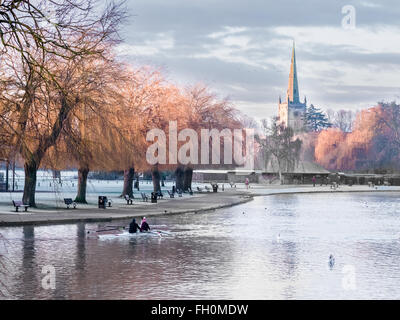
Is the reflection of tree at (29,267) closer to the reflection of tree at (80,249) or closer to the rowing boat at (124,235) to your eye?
the reflection of tree at (80,249)

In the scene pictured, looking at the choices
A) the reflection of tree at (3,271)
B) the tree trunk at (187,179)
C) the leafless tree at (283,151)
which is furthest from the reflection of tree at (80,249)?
the leafless tree at (283,151)

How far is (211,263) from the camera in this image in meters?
18.0

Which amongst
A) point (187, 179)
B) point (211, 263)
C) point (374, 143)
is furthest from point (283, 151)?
point (211, 263)

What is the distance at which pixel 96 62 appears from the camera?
40781 millimetres

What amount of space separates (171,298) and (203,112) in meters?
59.8

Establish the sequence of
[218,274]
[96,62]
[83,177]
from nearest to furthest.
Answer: [218,274] < [96,62] < [83,177]

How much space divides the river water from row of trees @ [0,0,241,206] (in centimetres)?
257

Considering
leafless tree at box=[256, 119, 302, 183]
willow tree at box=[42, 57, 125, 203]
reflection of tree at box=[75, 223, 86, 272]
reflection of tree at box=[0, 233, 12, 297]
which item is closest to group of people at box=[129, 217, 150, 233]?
reflection of tree at box=[75, 223, 86, 272]

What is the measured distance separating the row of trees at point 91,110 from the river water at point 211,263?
2574mm

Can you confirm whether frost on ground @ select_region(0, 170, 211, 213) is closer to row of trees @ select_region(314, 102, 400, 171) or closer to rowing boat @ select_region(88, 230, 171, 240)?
rowing boat @ select_region(88, 230, 171, 240)

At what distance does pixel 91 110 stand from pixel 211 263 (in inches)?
802

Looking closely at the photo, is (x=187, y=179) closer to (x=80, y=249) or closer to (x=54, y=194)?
(x=54, y=194)
